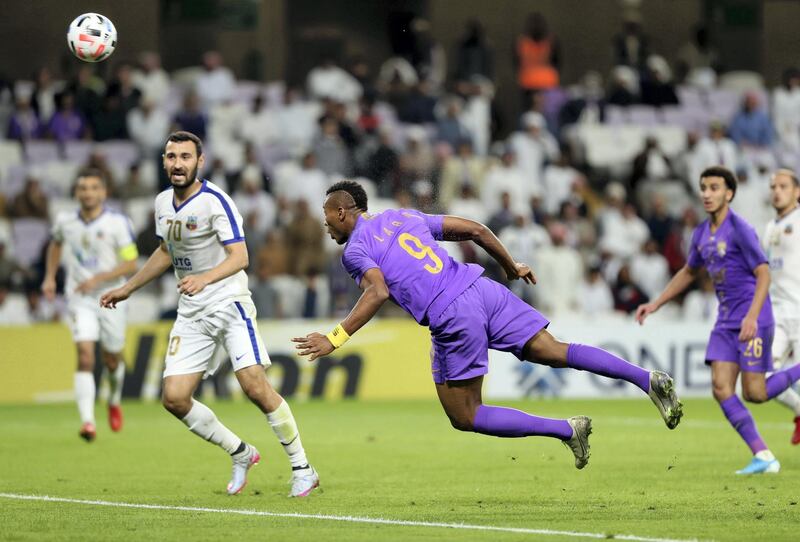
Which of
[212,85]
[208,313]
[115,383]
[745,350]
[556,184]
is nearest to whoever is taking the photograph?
[208,313]

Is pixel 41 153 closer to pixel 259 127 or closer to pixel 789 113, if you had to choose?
pixel 259 127

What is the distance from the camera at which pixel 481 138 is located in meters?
25.2

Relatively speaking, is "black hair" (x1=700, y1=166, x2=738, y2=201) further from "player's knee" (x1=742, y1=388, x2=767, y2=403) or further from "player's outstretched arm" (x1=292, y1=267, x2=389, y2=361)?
"player's outstretched arm" (x1=292, y1=267, x2=389, y2=361)

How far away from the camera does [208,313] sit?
10.3 m

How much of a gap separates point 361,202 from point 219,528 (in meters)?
2.30

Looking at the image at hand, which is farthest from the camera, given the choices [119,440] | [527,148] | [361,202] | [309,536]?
[527,148]

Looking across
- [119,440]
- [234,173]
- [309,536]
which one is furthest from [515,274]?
[234,173]

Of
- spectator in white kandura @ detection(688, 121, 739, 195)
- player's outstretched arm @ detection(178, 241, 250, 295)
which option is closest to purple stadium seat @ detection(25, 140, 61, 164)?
spectator in white kandura @ detection(688, 121, 739, 195)

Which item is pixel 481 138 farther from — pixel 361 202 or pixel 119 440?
pixel 361 202

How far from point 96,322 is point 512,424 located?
6.81 meters

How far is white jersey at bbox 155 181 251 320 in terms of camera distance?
10.2 m

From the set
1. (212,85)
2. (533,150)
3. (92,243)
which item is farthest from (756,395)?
(212,85)

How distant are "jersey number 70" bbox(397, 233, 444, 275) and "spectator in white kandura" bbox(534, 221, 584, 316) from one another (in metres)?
12.8

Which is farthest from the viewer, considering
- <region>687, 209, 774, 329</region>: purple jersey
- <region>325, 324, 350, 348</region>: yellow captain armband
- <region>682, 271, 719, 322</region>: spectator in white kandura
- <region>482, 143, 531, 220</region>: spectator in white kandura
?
<region>482, 143, 531, 220</region>: spectator in white kandura
